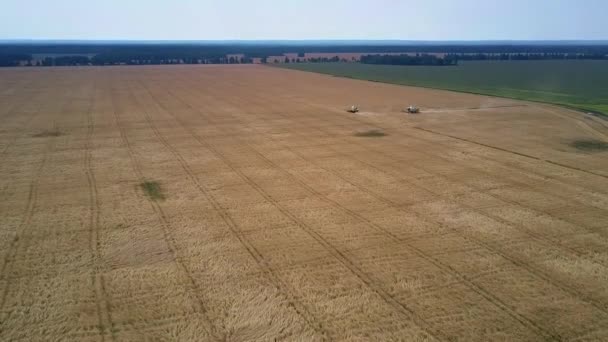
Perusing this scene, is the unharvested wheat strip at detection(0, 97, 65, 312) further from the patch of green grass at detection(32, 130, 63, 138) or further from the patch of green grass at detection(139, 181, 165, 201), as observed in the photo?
the patch of green grass at detection(32, 130, 63, 138)

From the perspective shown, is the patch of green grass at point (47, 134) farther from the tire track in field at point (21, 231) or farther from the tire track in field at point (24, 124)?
the tire track in field at point (21, 231)

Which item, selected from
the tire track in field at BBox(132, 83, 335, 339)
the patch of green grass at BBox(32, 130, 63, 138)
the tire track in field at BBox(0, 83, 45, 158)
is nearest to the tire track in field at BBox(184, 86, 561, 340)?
the tire track in field at BBox(132, 83, 335, 339)

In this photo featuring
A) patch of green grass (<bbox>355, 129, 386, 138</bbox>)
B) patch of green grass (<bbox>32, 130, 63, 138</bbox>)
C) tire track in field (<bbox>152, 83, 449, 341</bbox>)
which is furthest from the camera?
patch of green grass (<bbox>355, 129, 386, 138</bbox>)

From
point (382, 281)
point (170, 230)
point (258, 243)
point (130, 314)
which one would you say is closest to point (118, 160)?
point (170, 230)

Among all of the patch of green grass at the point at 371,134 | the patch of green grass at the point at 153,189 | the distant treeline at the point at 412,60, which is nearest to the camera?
the patch of green grass at the point at 153,189

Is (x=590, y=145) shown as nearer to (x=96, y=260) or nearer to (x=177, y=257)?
(x=177, y=257)

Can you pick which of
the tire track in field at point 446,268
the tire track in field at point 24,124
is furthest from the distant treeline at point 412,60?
the tire track in field at point 446,268
